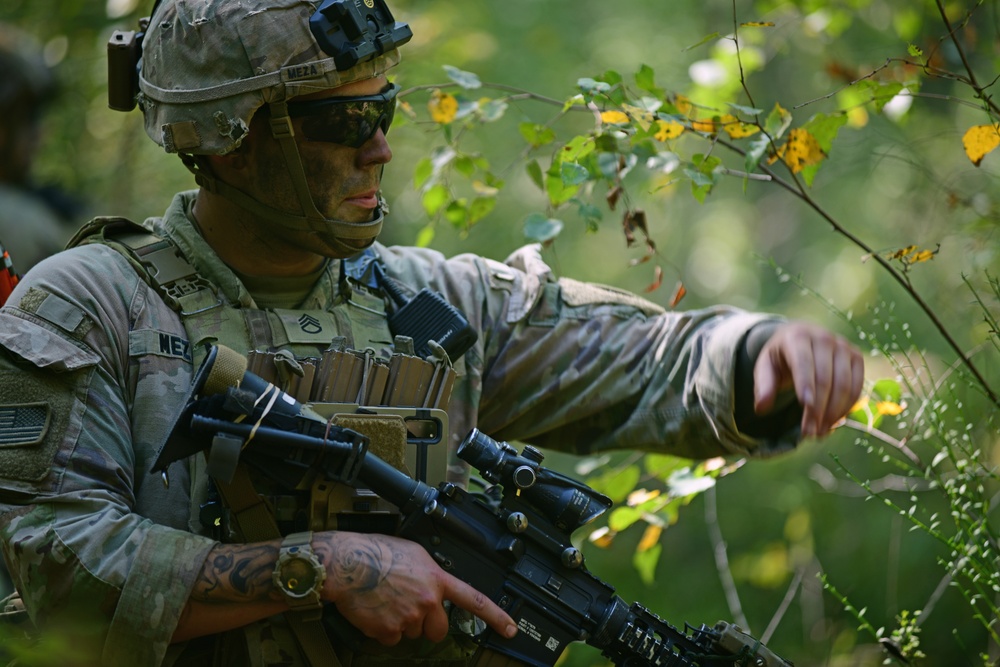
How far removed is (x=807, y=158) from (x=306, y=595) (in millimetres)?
2016

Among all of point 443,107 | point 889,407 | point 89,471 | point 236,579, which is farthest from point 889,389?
point 89,471

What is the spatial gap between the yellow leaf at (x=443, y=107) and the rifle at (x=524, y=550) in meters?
1.54

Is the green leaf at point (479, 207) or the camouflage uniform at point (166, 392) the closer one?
the camouflage uniform at point (166, 392)

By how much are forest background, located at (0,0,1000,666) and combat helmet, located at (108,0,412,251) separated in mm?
709

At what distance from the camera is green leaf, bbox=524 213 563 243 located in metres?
3.62

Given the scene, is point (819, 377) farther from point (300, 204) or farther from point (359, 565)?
point (300, 204)

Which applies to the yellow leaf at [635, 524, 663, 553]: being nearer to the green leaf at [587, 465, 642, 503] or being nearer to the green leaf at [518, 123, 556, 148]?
the green leaf at [587, 465, 642, 503]

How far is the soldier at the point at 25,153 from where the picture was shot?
620cm

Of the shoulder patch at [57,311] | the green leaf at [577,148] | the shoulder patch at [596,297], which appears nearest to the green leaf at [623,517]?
the shoulder patch at [596,297]

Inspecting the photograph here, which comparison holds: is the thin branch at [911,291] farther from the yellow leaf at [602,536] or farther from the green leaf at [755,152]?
the yellow leaf at [602,536]

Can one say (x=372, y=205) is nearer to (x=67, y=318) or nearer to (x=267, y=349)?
(x=267, y=349)

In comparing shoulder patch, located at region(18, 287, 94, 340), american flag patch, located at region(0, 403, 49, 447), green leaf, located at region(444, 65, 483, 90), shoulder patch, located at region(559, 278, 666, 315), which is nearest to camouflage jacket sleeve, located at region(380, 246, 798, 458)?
shoulder patch, located at region(559, 278, 666, 315)

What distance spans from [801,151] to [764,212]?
11436mm

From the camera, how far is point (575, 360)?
333 cm
